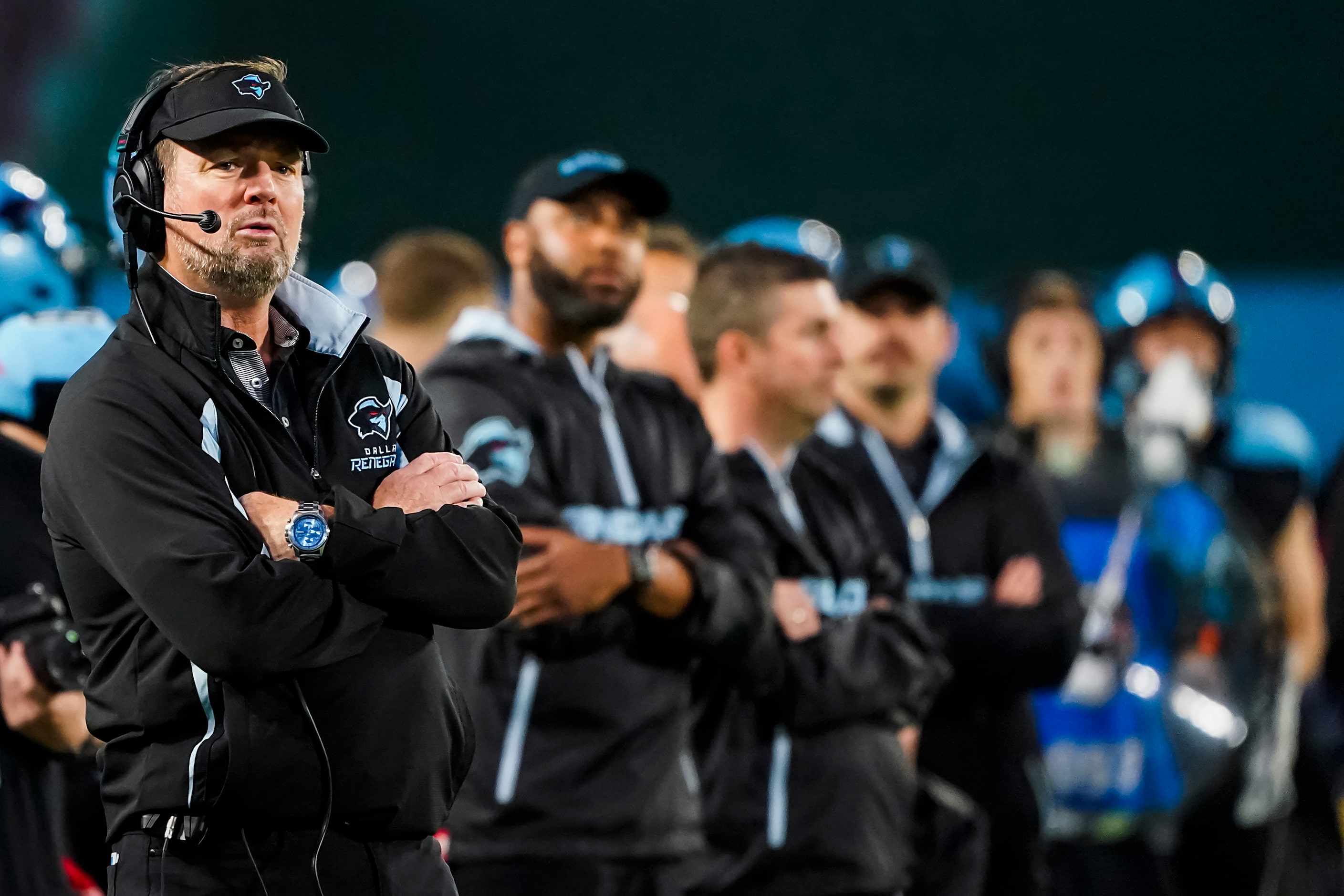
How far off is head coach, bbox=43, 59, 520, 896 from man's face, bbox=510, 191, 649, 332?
1.31 meters

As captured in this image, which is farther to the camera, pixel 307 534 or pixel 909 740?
pixel 909 740

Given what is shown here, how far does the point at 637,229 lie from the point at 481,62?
4094 millimetres

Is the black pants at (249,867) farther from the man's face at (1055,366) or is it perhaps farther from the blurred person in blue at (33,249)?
the man's face at (1055,366)

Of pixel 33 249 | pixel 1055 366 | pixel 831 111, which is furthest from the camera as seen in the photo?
pixel 831 111

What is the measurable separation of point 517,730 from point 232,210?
1.44 meters

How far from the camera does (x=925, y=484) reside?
4.74m

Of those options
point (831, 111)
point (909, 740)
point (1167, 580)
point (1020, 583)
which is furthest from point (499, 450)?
point (831, 111)

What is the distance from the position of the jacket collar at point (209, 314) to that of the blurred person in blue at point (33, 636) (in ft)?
3.29

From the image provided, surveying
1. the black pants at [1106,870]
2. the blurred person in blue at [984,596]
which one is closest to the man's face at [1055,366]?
the blurred person in blue at [984,596]

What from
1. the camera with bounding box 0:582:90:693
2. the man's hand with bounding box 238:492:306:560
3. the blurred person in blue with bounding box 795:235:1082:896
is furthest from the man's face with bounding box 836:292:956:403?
the man's hand with bounding box 238:492:306:560

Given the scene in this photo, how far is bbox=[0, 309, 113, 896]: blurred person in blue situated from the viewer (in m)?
3.36

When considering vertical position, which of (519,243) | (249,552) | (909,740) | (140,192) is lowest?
(909,740)

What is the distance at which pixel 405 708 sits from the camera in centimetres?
239

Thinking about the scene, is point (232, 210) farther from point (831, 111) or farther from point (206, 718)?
point (831, 111)
